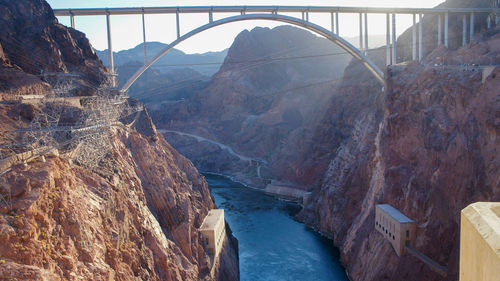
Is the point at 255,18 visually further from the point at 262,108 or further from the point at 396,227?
the point at 262,108

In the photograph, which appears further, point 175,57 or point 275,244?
point 175,57

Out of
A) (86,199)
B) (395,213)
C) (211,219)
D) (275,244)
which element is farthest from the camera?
(275,244)

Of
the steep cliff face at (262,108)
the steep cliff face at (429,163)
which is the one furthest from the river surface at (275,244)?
the steep cliff face at (262,108)

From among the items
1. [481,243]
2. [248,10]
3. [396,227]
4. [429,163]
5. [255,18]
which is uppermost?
[248,10]

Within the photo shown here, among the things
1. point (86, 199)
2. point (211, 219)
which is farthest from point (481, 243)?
point (211, 219)

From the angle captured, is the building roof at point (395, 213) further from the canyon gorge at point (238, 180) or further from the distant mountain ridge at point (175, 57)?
the distant mountain ridge at point (175, 57)

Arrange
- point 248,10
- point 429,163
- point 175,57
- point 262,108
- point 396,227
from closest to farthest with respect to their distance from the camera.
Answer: point 396,227, point 429,163, point 248,10, point 262,108, point 175,57

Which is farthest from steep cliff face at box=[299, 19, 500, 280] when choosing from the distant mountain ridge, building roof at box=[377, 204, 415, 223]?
the distant mountain ridge

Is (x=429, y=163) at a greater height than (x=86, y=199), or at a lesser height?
lesser
